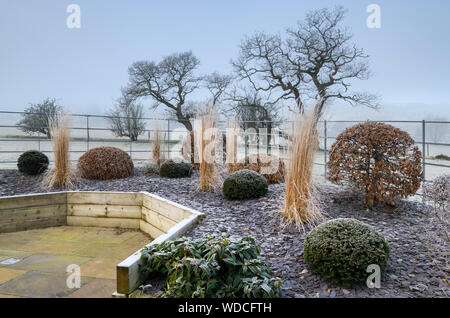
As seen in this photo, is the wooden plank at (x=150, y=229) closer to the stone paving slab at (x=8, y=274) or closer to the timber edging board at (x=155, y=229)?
the timber edging board at (x=155, y=229)

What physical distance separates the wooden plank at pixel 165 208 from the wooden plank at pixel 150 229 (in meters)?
0.20

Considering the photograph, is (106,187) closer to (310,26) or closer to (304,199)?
(304,199)

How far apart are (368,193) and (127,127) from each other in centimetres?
621

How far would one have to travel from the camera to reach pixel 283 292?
1925mm

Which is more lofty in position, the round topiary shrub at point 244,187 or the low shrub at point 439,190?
the low shrub at point 439,190

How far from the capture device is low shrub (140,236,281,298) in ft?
6.02

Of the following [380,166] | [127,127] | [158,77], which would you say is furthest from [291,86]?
[380,166]

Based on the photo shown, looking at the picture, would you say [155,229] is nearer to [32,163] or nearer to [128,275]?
[128,275]

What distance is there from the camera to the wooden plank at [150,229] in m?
3.77

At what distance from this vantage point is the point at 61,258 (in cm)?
310

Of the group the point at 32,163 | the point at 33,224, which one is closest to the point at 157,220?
the point at 33,224

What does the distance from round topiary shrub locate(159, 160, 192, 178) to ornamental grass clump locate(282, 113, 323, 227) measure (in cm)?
294

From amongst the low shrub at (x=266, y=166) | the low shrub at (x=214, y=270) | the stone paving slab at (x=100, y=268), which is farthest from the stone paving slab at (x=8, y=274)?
the low shrub at (x=266, y=166)

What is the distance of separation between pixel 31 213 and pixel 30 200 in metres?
0.17
